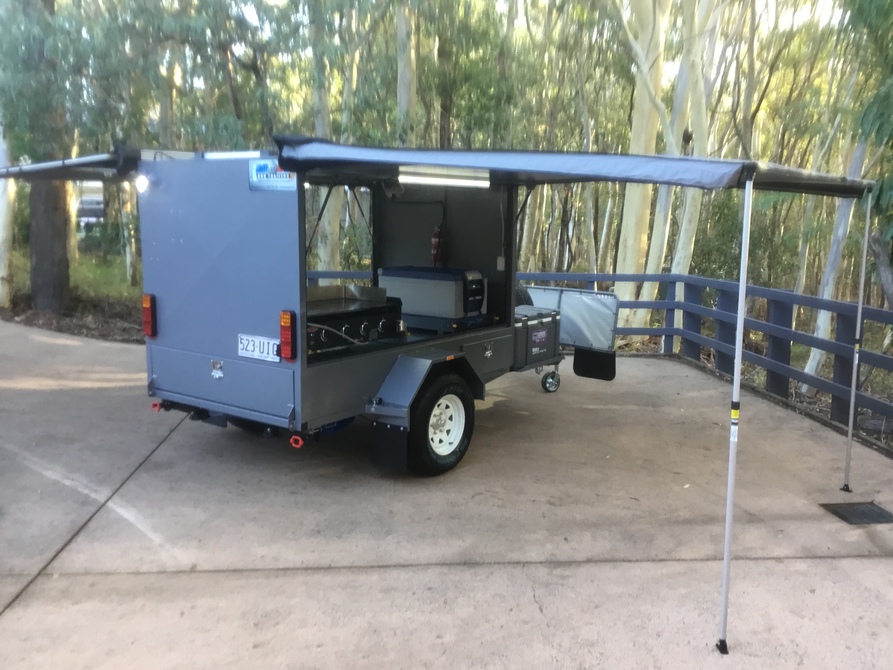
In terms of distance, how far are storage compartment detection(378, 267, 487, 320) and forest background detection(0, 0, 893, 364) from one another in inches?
134

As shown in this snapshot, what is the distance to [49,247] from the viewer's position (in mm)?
12922

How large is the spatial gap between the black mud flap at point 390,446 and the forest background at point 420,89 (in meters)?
4.09

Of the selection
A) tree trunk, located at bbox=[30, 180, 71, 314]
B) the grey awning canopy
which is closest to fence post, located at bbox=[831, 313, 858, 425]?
the grey awning canopy

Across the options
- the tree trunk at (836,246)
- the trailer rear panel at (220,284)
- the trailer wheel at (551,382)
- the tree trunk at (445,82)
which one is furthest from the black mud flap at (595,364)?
the tree trunk at (445,82)

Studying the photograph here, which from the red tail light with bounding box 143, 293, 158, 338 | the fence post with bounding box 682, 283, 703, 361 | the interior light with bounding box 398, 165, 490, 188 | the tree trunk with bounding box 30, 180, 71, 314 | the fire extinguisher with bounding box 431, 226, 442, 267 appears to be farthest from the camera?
the tree trunk with bounding box 30, 180, 71, 314

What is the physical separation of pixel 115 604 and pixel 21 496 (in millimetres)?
1964

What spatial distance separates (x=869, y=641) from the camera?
11.7ft

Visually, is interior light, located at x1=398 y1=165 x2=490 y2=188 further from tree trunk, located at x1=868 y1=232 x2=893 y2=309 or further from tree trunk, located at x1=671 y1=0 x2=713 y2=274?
tree trunk, located at x1=671 y1=0 x2=713 y2=274

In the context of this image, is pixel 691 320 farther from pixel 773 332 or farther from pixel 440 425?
pixel 440 425

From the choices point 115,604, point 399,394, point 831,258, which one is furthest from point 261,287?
point 831,258

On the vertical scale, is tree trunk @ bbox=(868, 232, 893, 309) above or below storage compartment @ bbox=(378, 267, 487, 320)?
above

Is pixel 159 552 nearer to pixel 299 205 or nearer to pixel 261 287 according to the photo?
pixel 261 287

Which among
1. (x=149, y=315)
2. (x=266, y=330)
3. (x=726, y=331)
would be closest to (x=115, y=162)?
(x=149, y=315)

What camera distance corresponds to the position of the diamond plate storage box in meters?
7.27
